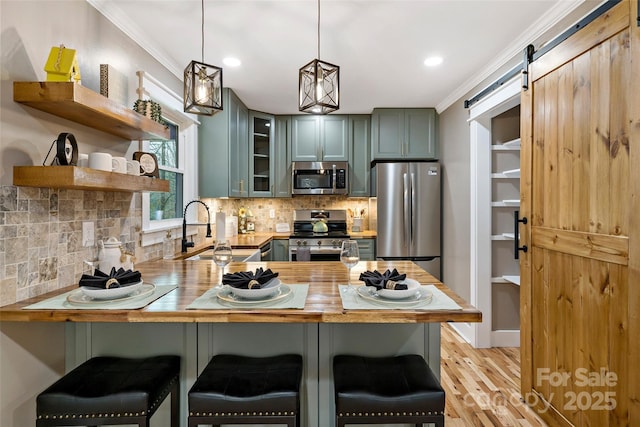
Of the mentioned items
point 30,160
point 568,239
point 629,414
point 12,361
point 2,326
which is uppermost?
point 30,160

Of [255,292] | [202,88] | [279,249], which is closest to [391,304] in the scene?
[255,292]

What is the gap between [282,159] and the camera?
14.4 ft

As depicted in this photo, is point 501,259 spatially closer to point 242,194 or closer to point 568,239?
point 568,239

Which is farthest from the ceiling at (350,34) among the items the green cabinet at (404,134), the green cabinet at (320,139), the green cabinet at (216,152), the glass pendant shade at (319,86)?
the green cabinet at (320,139)

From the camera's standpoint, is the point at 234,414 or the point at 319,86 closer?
the point at 234,414

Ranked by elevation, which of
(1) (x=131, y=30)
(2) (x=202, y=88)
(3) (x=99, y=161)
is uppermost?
(1) (x=131, y=30)

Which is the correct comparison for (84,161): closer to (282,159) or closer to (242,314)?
(242,314)

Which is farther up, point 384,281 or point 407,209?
point 407,209

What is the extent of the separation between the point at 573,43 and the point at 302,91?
1.40 metres

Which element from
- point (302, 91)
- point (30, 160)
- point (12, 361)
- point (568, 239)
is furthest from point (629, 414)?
point (30, 160)

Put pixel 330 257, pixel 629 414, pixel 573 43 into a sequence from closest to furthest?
pixel 629 414
pixel 573 43
pixel 330 257

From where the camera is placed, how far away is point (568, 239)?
68.9 inches

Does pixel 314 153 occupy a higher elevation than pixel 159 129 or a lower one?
higher

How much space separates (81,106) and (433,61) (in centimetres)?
250
